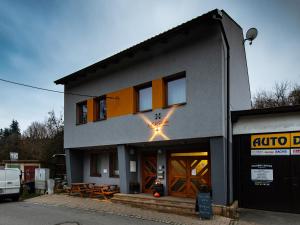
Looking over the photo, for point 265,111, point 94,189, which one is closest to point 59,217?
point 94,189

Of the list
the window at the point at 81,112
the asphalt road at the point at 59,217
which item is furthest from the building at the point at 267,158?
the window at the point at 81,112

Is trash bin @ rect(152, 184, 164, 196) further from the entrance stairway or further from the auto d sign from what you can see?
the auto d sign

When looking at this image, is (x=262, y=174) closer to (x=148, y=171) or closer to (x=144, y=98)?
(x=148, y=171)

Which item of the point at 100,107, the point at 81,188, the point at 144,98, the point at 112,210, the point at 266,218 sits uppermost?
the point at 144,98

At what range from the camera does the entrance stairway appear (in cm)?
1219

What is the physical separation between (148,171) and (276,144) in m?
6.43

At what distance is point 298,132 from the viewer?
39.4 feet

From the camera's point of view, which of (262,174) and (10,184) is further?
(10,184)

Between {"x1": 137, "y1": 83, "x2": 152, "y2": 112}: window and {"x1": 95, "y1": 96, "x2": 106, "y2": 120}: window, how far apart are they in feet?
9.07

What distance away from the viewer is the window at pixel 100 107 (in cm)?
1769

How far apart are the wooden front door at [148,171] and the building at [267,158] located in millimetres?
4248

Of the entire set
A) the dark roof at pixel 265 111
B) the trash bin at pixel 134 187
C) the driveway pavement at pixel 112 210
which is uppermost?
the dark roof at pixel 265 111

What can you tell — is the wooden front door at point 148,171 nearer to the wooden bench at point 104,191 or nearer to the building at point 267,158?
the wooden bench at point 104,191

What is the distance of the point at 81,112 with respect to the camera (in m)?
19.4
